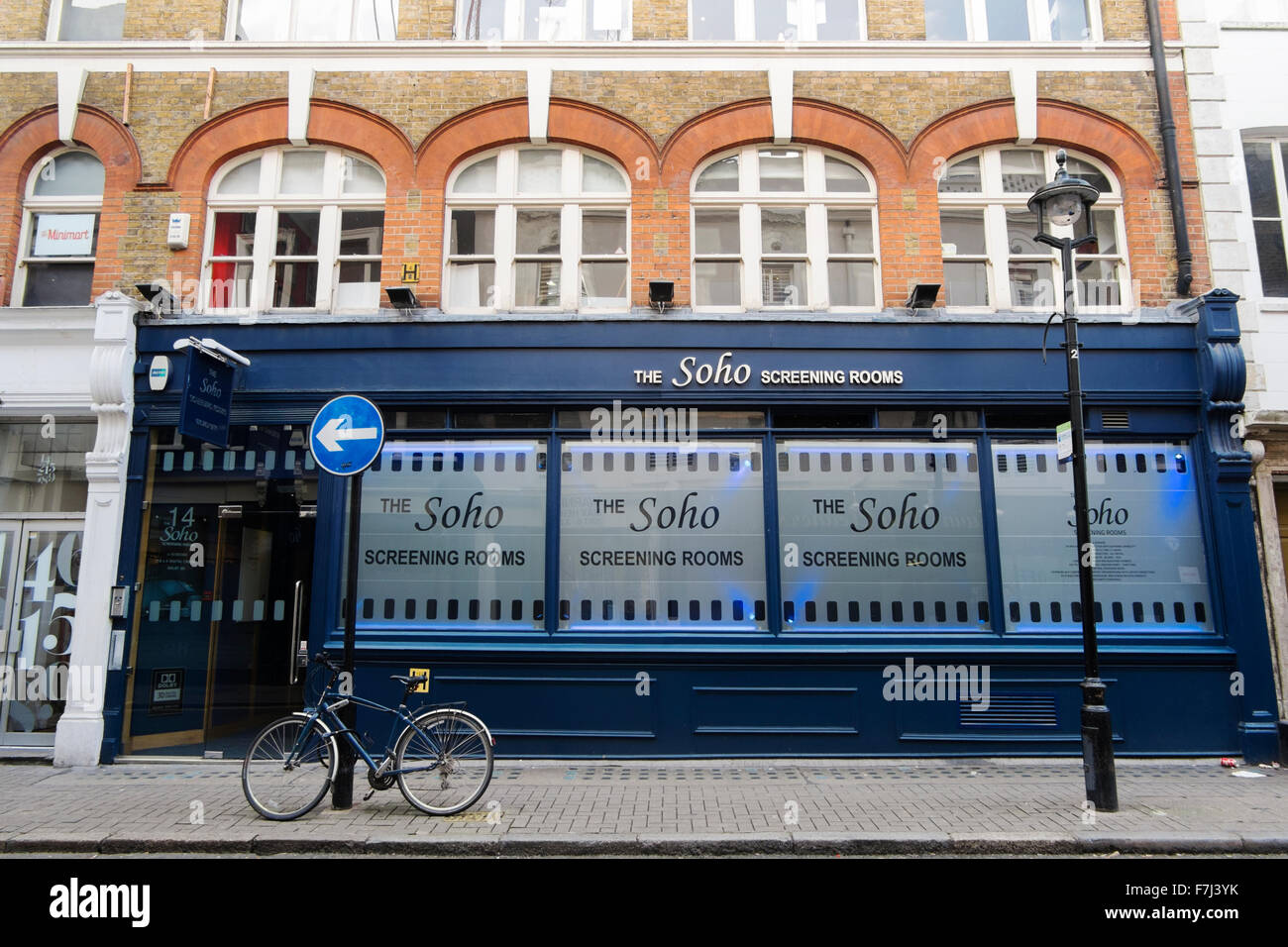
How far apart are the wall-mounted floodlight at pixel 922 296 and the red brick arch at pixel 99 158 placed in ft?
32.3

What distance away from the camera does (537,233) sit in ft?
33.2

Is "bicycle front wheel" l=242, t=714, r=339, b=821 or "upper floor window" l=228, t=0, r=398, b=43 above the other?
"upper floor window" l=228, t=0, r=398, b=43

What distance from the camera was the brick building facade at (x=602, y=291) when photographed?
898 centimetres

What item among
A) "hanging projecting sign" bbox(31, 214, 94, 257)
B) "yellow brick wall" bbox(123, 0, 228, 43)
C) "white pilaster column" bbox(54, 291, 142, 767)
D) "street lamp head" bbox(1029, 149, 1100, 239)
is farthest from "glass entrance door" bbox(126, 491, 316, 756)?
"street lamp head" bbox(1029, 149, 1100, 239)

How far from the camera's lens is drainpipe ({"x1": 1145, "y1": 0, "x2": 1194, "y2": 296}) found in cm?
960

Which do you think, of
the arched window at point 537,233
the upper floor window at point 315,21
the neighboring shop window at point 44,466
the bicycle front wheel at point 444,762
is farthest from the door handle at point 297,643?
the upper floor window at point 315,21

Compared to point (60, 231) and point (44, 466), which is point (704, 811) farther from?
point (60, 231)

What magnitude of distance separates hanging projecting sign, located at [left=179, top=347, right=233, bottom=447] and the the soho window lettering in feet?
5.85

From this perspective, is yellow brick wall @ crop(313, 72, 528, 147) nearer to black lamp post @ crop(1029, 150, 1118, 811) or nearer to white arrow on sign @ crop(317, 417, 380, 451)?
white arrow on sign @ crop(317, 417, 380, 451)

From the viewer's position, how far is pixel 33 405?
9508 mm

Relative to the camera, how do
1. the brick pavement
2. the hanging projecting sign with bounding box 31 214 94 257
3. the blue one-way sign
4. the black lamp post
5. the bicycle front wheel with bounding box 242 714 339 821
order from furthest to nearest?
1. the hanging projecting sign with bounding box 31 214 94 257
2. the blue one-way sign
3. the black lamp post
4. the bicycle front wheel with bounding box 242 714 339 821
5. the brick pavement

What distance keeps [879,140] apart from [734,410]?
399 centimetres

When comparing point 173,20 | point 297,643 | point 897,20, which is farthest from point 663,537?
point 173,20

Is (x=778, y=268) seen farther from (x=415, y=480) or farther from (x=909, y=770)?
(x=909, y=770)
